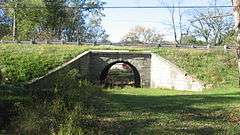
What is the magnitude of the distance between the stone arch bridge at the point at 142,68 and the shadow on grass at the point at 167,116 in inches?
616

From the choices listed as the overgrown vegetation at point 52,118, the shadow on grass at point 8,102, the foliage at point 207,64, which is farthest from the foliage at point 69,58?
the overgrown vegetation at point 52,118

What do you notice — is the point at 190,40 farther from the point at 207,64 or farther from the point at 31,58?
Result: the point at 31,58

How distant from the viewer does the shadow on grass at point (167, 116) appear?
1583cm

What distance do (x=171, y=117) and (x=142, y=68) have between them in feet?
85.6

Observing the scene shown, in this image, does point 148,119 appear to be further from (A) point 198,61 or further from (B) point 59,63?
(A) point 198,61

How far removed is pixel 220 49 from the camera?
147 ft

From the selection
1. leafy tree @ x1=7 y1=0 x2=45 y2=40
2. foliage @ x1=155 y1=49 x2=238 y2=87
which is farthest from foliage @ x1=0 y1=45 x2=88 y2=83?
leafy tree @ x1=7 y1=0 x2=45 y2=40

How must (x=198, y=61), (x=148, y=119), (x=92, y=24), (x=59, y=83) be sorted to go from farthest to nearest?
1. (x=92, y=24)
2. (x=198, y=61)
3. (x=59, y=83)
4. (x=148, y=119)

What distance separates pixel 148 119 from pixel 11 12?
4813 centimetres

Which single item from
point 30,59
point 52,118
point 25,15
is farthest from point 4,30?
point 52,118

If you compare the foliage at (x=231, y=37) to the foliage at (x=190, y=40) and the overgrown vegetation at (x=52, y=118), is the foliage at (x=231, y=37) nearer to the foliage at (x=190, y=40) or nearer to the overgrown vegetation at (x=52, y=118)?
the overgrown vegetation at (x=52, y=118)

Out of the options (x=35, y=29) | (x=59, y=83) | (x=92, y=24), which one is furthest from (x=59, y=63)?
(x=92, y=24)

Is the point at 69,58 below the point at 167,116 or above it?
above

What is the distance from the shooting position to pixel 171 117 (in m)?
18.2
